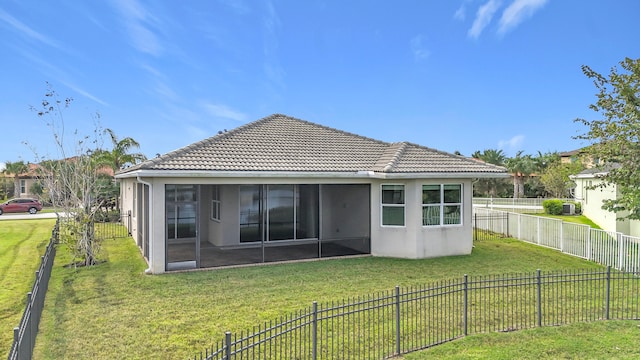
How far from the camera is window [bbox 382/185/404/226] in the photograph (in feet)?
47.8

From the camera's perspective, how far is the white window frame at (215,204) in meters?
16.8

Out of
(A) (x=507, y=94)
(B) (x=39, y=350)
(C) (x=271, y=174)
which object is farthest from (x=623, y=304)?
(A) (x=507, y=94)

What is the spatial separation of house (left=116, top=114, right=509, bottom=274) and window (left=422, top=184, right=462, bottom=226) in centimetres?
4

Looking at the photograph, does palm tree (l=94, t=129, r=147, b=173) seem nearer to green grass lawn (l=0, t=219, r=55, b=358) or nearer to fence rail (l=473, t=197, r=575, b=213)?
green grass lawn (l=0, t=219, r=55, b=358)

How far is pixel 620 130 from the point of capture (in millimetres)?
10992

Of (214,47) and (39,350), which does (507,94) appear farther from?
(39,350)

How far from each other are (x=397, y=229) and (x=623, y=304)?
6.87 m

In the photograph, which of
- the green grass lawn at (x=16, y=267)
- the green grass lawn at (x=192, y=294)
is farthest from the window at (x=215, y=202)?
the green grass lawn at (x=16, y=267)

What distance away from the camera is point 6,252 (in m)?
15.7

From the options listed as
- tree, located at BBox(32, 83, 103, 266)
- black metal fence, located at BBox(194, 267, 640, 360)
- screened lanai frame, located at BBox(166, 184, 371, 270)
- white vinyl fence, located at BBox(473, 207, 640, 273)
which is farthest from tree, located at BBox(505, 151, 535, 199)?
tree, located at BBox(32, 83, 103, 266)

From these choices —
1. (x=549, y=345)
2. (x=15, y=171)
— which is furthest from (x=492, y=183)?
(x=15, y=171)

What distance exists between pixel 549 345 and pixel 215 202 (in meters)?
13.4

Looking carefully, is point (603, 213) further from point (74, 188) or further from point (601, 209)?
point (74, 188)

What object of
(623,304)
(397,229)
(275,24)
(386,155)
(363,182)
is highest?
(275,24)
